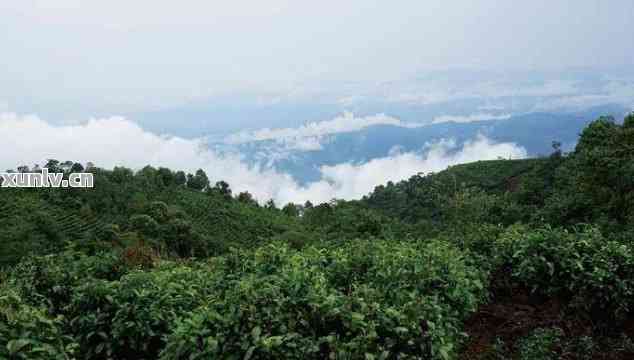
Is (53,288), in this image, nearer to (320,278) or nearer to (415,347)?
(320,278)

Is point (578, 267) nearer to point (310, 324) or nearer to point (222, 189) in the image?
point (310, 324)

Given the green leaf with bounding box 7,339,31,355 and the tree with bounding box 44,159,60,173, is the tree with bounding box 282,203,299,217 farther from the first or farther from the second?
the green leaf with bounding box 7,339,31,355

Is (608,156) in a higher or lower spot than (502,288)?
higher

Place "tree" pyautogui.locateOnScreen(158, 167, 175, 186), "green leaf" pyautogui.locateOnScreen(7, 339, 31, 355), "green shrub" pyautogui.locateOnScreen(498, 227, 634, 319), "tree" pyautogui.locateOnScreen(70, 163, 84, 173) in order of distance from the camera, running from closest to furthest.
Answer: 1. "green leaf" pyautogui.locateOnScreen(7, 339, 31, 355)
2. "green shrub" pyautogui.locateOnScreen(498, 227, 634, 319)
3. "tree" pyautogui.locateOnScreen(70, 163, 84, 173)
4. "tree" pyautogui.locateOnScreen(158, 167, 175, 186)

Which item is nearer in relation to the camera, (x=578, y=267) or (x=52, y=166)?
(x=578, y=267)

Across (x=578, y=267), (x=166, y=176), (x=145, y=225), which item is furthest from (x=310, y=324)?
(x=166, y=176)

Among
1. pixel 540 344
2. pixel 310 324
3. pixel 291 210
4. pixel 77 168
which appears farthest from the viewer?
pixel 291 210

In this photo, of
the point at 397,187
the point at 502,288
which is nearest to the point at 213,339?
the point at 502,288

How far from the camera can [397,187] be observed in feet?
193

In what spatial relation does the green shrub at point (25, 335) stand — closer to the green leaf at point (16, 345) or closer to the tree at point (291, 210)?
the green leaf at point (16, 345)

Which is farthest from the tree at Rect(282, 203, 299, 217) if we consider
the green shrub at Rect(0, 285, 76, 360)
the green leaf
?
the green leaf

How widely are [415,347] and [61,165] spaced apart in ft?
164

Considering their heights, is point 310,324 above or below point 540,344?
above

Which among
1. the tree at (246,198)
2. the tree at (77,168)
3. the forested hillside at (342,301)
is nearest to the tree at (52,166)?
the tree at (77,168)
